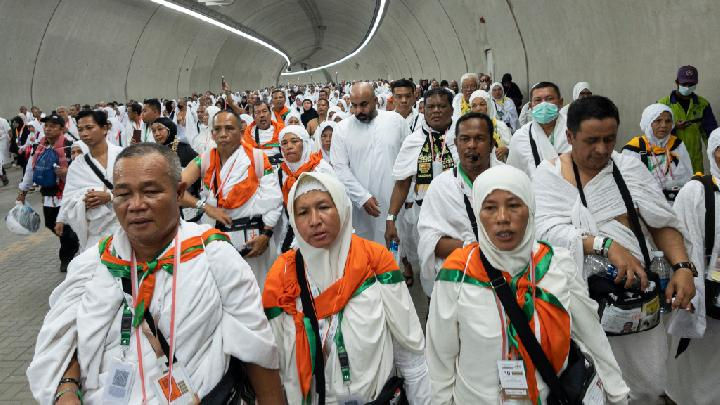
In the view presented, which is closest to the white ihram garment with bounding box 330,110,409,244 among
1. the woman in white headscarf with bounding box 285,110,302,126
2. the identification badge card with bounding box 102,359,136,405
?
the woman in white headscarf with bounding box 285,110,302,126

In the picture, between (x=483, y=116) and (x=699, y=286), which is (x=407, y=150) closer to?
(x=483, y=116)

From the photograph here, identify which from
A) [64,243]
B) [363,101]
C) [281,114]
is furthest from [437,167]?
[64,243]

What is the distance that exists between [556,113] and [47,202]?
21.8ft

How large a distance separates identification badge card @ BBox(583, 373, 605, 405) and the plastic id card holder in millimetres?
219

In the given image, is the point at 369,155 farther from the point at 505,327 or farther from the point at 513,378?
the point at 513,378

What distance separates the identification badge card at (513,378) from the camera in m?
2.23

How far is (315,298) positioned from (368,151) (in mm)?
3723

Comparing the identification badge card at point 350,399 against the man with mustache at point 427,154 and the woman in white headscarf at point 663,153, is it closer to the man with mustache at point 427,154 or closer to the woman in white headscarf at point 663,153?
the man with mustache at point 427,154

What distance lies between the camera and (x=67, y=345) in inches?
82.4

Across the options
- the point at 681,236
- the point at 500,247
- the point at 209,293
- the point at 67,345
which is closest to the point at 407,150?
the point at 681,236

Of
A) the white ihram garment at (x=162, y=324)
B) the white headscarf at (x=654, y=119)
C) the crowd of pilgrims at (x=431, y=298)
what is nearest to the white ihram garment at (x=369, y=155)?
the crowd of pilgrims at (x=431, y=298)

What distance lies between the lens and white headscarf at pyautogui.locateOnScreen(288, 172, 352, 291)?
2.50m

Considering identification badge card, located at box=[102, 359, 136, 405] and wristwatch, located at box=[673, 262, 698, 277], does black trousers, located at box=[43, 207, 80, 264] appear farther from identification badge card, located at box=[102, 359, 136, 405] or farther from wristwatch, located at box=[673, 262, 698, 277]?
wristwatch, located at box=[673, 262, 698, 277]

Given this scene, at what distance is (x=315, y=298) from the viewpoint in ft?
8.05
